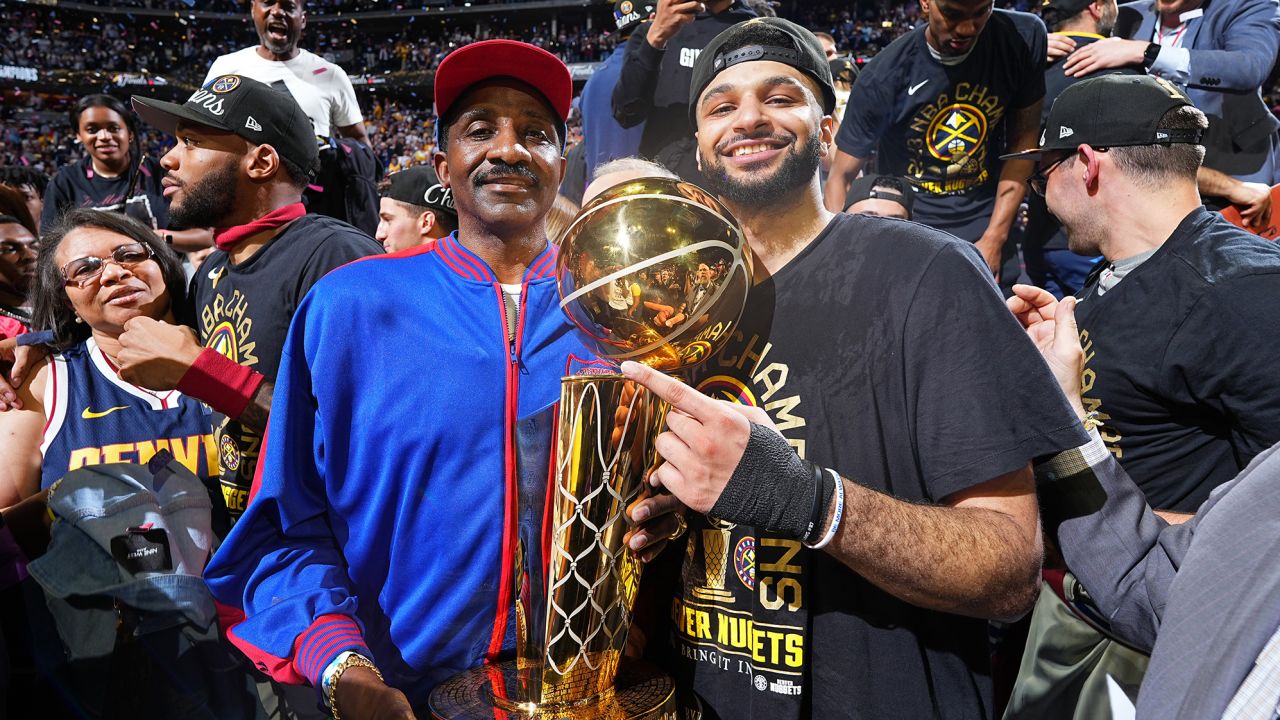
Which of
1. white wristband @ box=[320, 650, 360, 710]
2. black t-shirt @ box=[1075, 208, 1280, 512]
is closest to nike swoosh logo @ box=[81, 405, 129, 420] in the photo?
white wristband @ box=[320, 650, 360, 710]

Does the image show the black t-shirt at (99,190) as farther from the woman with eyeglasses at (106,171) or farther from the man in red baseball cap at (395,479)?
the man in red baseball cap at (395,479)

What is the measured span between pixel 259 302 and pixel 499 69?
139 centimetres

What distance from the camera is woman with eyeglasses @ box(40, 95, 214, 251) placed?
5.79 metres

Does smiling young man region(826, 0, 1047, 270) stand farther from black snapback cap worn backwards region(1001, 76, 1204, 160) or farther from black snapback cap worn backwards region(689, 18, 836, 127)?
black snapback cap worn backwards region(689, 18, 836, 127)

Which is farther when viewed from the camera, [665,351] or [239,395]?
[239,395]

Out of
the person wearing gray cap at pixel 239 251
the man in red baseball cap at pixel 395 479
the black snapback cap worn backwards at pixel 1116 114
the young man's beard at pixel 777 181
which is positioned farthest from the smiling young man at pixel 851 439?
the person wearing gray cap at pixel 239 251

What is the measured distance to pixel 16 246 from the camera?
4199mm

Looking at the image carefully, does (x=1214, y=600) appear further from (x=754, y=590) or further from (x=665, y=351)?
(x=665, y=351)

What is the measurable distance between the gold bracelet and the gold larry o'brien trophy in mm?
186

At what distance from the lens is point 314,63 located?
5625 millimetres

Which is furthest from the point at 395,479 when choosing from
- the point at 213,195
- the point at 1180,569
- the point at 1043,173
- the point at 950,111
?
the point at 950,111

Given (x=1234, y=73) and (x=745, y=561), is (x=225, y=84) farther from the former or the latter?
(x=1234, y=73)

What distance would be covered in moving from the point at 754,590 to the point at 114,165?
6.32 metres

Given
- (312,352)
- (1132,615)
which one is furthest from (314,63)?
(1132,615)
